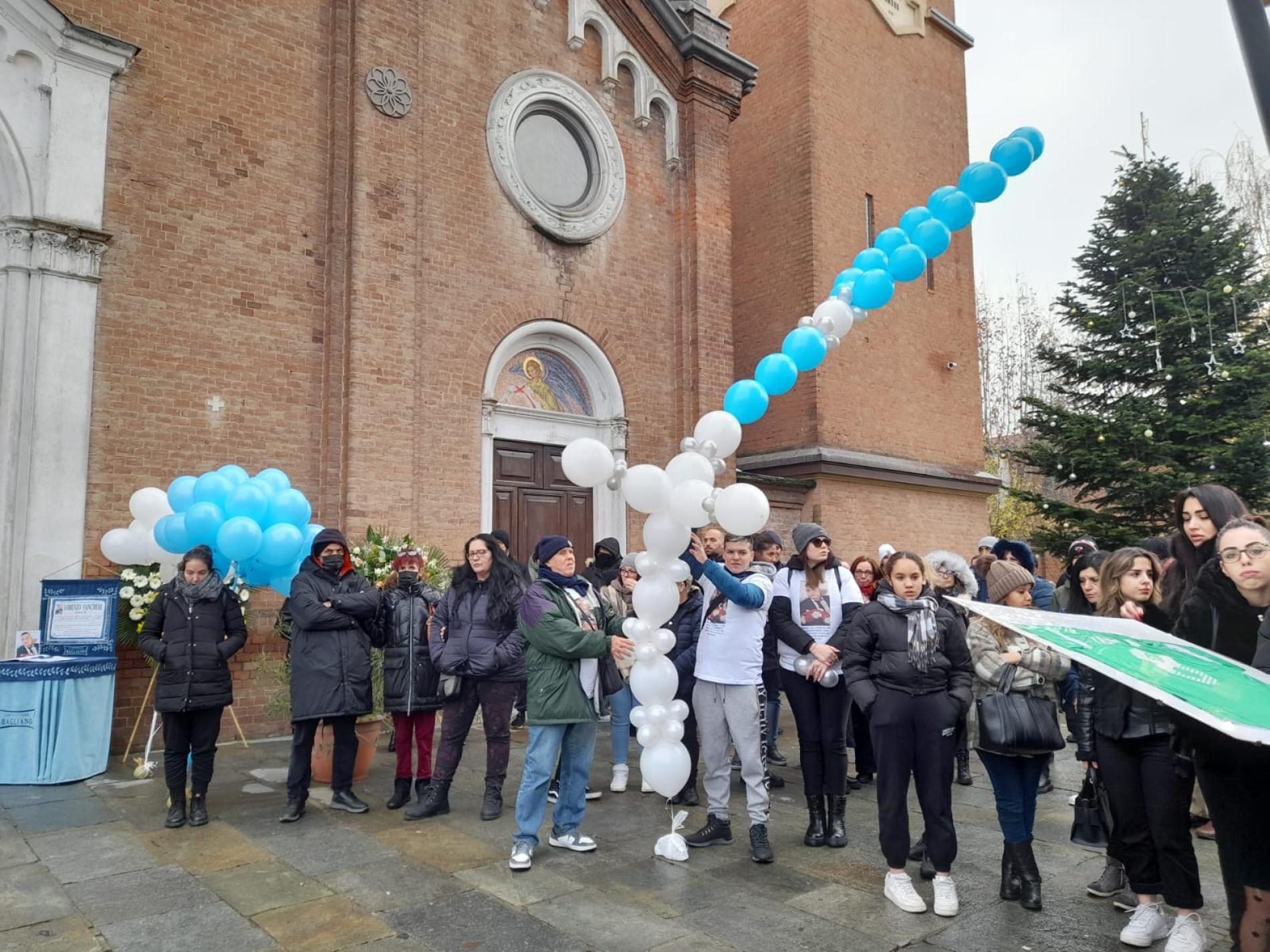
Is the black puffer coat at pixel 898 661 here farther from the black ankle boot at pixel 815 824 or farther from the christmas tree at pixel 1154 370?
the christmas tree at pixel 1154 370

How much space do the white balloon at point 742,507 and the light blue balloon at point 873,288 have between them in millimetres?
2182

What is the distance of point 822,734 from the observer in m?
5.31

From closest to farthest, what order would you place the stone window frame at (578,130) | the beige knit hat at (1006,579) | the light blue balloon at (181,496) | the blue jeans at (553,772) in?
the beige knit hat at (1006,579), the blue jeans at (553,772), the light blue balloon at (181,496), the stone window frame at (578,130)

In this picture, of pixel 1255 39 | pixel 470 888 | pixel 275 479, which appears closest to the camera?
pixel 1255 39

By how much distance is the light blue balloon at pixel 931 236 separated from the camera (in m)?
6.61

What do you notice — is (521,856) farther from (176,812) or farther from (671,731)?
(176,812)

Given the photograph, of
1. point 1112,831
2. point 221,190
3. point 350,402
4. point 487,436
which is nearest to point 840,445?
point 487,436

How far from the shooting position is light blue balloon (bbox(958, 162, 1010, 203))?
260 inches

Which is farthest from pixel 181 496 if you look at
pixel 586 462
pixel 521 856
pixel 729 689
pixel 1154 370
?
pixel 1154 370

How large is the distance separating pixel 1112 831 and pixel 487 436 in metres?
7.67

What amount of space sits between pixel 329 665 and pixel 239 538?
58.7 inches

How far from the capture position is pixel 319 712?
18.6 feet

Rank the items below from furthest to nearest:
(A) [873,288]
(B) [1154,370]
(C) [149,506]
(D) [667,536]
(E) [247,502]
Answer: (B) [1154,370] < (C) [149,506] < (E) [247,502] < (A) [873,288] < (D) [667,536]

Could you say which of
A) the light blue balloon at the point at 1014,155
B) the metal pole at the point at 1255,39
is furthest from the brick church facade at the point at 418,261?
the metal pole at the point at 1255,39
